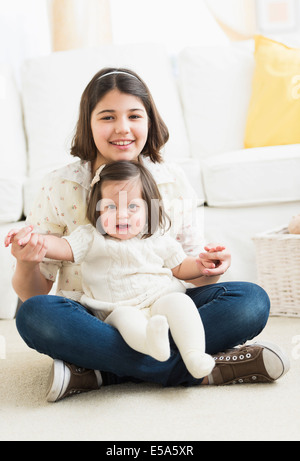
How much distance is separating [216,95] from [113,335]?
4.60 feet

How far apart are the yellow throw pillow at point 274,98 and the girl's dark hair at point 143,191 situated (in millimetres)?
993

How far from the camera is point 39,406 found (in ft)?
3.41

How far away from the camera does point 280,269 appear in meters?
1.71

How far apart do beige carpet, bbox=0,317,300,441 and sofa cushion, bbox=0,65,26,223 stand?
2.36 ft

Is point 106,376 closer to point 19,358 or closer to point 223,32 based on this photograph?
point 19,358

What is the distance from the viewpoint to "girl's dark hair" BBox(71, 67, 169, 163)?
124 centimetres

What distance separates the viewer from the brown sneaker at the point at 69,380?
1.05 metres

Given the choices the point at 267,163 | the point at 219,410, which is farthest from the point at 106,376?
the point at 267,163

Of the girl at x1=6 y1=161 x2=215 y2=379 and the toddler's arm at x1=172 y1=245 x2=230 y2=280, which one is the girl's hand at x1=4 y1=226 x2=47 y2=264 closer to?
the girl at x1=6 y1=161 x2=215 y2=379

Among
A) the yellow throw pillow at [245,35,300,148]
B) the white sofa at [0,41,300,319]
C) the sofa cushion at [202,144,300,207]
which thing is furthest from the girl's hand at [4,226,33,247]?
the yellow throw pillow at [245,35,300,148]

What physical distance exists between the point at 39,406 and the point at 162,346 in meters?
0.24

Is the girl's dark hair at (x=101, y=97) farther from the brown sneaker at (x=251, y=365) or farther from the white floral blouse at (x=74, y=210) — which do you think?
the brown sneaker at (x=251, y=365)

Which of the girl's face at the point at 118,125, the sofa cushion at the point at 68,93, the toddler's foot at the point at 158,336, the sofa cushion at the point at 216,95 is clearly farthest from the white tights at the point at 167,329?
the sofa cushion at the point at 216,95

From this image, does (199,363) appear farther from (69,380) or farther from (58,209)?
(58,209)
